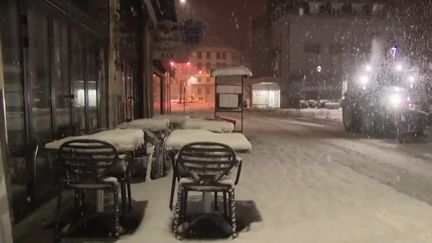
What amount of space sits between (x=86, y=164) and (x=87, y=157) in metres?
0.07

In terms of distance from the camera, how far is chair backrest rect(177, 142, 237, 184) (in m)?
5.16

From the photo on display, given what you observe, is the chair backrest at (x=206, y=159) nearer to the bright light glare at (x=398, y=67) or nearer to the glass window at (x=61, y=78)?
the glass window at (x=61, y=78)

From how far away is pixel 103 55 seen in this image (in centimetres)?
968

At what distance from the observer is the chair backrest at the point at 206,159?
5.16m

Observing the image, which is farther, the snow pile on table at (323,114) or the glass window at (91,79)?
the snow pile on table at (323,114)

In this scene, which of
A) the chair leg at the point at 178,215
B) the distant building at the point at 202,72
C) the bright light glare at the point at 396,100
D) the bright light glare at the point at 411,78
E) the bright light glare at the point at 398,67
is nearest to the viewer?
the chair leg at the point at 178,215

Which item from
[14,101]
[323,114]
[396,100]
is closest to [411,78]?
[396,100]

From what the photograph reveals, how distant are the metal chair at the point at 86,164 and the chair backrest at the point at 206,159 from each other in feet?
2.41

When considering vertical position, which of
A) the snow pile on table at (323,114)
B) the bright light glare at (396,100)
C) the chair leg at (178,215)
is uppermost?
the bright light glare at (396,100)

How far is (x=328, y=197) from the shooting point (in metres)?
7.35

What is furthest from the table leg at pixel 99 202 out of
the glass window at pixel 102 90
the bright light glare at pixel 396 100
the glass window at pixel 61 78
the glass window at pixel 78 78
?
the bright light glare at pixel 396 100

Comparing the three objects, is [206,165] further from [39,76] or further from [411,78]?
[411,78]

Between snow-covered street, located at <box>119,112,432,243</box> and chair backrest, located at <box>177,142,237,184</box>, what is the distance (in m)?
0.78

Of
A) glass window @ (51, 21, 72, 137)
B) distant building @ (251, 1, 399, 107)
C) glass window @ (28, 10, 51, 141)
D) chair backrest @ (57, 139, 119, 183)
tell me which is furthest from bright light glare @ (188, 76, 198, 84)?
chair backrest @ (57, 139, 119, 183)
